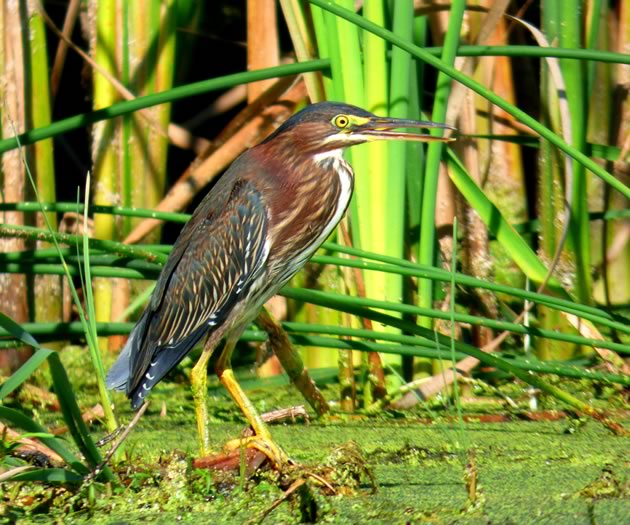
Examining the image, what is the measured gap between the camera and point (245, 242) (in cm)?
326

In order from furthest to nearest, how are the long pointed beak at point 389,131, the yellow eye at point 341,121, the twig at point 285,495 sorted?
the yellow eye at point 341,121
the long pointed beak at point 389,131
the twig at point 285,495

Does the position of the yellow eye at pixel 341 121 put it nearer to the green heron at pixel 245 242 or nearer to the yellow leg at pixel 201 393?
the green heron at pixel 245 242

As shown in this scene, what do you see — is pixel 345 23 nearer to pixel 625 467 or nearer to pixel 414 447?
pixel 414 447

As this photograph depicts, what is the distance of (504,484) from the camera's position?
2.69m

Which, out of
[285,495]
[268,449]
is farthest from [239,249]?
[285,495]

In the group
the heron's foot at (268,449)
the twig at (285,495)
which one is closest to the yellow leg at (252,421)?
the heron's foot at (268,449)

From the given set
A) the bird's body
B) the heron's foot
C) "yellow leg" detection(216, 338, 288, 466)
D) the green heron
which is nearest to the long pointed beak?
the green heron

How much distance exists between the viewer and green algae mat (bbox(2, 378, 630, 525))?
2428mm

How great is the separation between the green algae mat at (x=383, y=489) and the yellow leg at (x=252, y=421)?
60mm

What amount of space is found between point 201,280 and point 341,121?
2.13 feet

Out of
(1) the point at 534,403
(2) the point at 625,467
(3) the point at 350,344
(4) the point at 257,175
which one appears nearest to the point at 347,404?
(3) the point at 350,344

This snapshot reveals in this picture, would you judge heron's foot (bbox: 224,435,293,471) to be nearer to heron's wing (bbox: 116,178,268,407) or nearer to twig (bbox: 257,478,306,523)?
twig (bbox: 257,478,306,523)

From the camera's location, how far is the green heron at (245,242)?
10.6 ft

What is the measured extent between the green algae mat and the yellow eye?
0.92 metres
